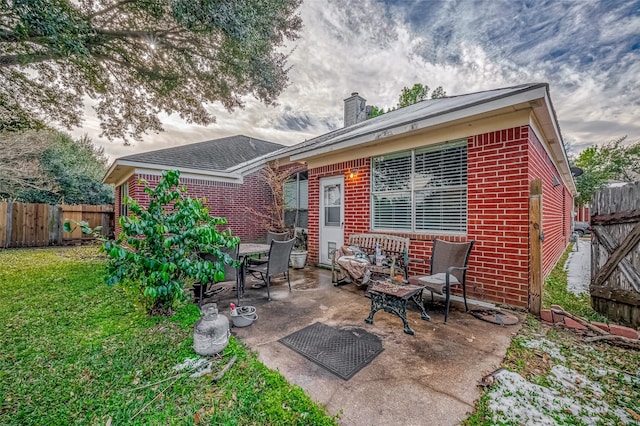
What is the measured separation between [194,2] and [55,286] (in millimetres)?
5997

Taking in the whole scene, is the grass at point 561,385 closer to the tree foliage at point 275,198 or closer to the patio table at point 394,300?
the patio table at point 394,300

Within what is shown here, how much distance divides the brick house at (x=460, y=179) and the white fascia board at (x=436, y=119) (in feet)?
0.04

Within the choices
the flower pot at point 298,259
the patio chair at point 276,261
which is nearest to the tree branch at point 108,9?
the patio chair at point 276,261

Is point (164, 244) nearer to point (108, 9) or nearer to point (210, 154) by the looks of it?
point (108, 9)

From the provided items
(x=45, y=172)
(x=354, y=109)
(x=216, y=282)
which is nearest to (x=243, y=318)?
(x=216, y=282)

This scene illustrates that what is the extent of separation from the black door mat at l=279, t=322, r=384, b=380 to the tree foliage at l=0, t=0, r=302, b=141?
503cm

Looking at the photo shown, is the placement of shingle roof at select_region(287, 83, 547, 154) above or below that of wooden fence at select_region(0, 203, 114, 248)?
above

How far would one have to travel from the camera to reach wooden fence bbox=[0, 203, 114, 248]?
10062 mm

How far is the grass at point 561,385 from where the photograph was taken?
1.73 metres

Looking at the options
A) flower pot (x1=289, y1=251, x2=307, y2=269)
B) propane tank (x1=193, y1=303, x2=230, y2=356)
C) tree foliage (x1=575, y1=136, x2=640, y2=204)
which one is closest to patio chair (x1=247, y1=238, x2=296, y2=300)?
propane tank (x1=193, y1=303, x2=230, y2=356)

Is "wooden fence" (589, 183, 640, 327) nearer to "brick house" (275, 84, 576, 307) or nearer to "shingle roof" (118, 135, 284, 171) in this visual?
"brick house" (275, 84, 576, 307)

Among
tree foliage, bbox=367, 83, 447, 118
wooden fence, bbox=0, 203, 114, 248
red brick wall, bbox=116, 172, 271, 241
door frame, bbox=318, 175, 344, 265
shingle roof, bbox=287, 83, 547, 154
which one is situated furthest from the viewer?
tree foliage, bbox=367, 83, 447, 118

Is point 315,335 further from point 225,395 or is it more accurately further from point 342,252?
point 342,252

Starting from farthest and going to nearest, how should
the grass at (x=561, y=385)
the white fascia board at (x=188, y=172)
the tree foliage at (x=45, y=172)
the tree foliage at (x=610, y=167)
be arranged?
the tree foliage at (x=610, y=167) < the tree foliage at (x=45, y=172) < the white fascia board at (x=188, y=172) < the grass at (x=561, y=385)
